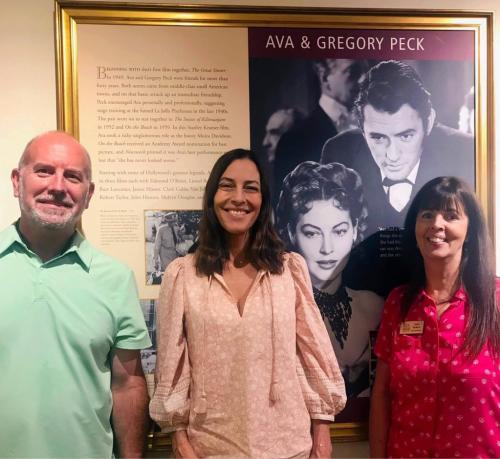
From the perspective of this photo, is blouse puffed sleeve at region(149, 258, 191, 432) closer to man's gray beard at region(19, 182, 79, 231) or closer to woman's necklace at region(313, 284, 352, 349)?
man's gray beard at region(19, 182, 79, 231)

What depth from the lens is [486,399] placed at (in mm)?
1460

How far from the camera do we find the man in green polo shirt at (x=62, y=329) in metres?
1.26

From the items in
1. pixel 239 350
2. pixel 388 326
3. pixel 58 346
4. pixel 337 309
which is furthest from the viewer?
pixel 337 309

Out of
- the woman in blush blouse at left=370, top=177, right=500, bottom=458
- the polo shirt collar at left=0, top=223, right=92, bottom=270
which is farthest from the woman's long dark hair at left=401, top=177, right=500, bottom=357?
the polo shirt collar at left=0, top=223, right=92, bottom=270

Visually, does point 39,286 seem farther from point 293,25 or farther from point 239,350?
point 293,25

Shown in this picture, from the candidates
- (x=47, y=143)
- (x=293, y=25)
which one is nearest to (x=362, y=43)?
(x=293, y=25)

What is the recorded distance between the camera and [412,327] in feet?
5.16

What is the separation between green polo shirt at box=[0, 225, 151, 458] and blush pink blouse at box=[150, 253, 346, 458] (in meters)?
0.14

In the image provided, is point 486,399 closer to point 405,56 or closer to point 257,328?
point 257,328

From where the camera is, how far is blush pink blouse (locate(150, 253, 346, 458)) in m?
1.39

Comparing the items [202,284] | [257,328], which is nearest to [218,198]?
[202,284]

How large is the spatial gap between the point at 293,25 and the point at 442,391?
128 centimetres

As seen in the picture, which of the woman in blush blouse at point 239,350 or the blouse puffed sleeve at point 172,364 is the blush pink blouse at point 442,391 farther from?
the blouse puffed sleeve at point 172,364

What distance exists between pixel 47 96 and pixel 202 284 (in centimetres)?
83
